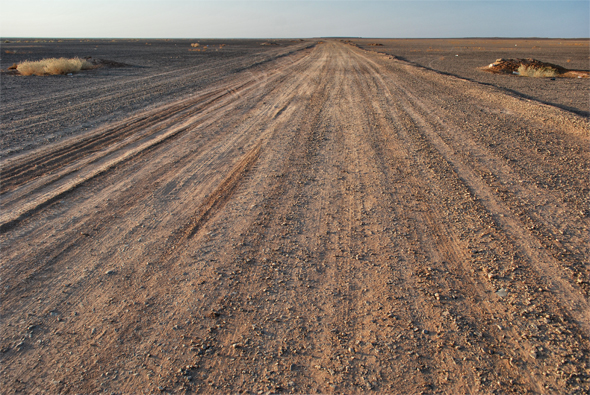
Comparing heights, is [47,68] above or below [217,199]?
Answer: above

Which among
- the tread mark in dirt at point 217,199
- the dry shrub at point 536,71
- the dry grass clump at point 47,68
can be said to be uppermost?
the dry grass clump at point 47,68

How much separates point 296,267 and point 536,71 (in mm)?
23178

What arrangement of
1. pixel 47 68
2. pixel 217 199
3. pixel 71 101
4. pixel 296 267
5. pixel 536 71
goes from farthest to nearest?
1. pixel 536 71
2. pixel 47 68
3. pixel 71 101
4. pixel 217 199
5. pixel 296 267

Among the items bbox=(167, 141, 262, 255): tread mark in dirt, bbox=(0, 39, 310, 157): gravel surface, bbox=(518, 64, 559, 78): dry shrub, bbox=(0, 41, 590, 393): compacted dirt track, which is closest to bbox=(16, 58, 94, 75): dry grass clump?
bbox=(0, 39, 310, 157): gravel surface

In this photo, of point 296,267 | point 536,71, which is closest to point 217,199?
point 296,267

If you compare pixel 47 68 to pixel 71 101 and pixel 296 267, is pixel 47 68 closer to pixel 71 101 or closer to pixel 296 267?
pixel 71 101

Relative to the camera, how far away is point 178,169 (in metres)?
5.55

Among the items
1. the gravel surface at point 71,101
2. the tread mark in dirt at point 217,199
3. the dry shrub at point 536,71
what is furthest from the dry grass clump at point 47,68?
the dry shrub at point 536,71

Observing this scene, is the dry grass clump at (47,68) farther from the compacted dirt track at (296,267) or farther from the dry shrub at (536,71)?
the dry shrub at (536,71)

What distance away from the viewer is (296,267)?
323 centimetres

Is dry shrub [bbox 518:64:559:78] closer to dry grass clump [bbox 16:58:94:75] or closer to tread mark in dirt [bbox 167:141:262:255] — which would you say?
tread mark in dirt [bbox 167:141:262:255]

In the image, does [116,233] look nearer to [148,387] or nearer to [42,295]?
[42,295]

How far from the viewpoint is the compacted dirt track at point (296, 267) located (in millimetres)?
A: 2242

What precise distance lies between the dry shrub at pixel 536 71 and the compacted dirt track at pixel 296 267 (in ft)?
52.7
